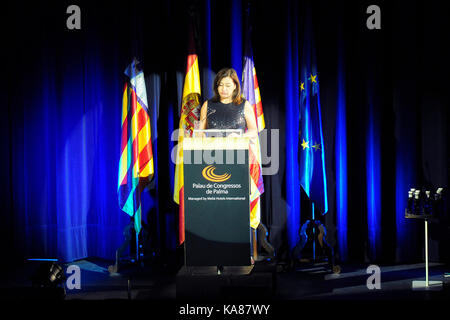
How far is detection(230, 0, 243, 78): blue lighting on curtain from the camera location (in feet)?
Answer: 15.5

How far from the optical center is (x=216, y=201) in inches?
127

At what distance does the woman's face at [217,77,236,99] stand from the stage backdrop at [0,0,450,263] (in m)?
0.80

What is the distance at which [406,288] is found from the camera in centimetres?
366

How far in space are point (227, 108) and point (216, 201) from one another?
1012 millimetres

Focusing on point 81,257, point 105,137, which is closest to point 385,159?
point 105,137

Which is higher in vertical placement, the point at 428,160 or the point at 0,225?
the point at 428,160

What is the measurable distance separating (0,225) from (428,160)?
15.2 feet

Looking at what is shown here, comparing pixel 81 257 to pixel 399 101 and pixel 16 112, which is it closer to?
pixel 16 112

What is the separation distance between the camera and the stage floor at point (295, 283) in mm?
3510

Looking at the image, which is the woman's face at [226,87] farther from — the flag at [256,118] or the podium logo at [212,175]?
the podium logo at [212,175]

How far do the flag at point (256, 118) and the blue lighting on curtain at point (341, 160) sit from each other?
829 mm

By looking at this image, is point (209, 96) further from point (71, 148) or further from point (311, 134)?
point (71, 148)

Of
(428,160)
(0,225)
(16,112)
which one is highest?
(16,112)

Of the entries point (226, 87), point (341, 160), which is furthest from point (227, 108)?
point (341, 160)
